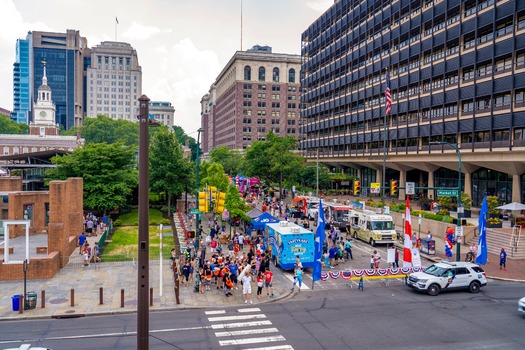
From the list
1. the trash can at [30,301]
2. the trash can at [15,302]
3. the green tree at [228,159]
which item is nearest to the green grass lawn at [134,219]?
the trash can at [30,301]

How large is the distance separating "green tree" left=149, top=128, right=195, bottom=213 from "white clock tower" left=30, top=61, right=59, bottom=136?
266 feet

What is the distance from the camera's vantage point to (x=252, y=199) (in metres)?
60.5

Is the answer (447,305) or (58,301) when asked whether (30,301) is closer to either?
(58,301)

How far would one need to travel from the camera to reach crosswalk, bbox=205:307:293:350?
1556cm

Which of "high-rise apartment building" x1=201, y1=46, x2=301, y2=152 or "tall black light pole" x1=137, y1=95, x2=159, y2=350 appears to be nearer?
"tall black light pole" x1=137, y1=95, x2=159, y2=350

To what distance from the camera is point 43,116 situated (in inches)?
4879

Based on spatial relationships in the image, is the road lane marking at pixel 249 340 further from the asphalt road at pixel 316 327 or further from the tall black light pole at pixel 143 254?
the tall black light pole at pixel 143 254

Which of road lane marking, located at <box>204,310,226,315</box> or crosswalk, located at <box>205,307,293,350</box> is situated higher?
crosswalk, located at <box>205,307,293,350</box>

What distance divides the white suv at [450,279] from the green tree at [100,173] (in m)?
32.5

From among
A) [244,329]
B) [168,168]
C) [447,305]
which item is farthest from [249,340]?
[168,168]

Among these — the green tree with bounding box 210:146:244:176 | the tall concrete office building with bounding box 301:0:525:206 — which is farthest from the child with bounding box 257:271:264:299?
the green tree with bounding box 210:146:244:176

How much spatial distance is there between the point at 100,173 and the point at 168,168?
8.31m

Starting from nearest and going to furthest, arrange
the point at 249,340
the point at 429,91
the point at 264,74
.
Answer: the point at 249,340
the point at 429,91
the point at 264,74

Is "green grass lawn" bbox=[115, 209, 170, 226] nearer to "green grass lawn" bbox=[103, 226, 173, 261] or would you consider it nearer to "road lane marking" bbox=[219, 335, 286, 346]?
"green grass lawn" bbox=[103, 226, 173, 261]
